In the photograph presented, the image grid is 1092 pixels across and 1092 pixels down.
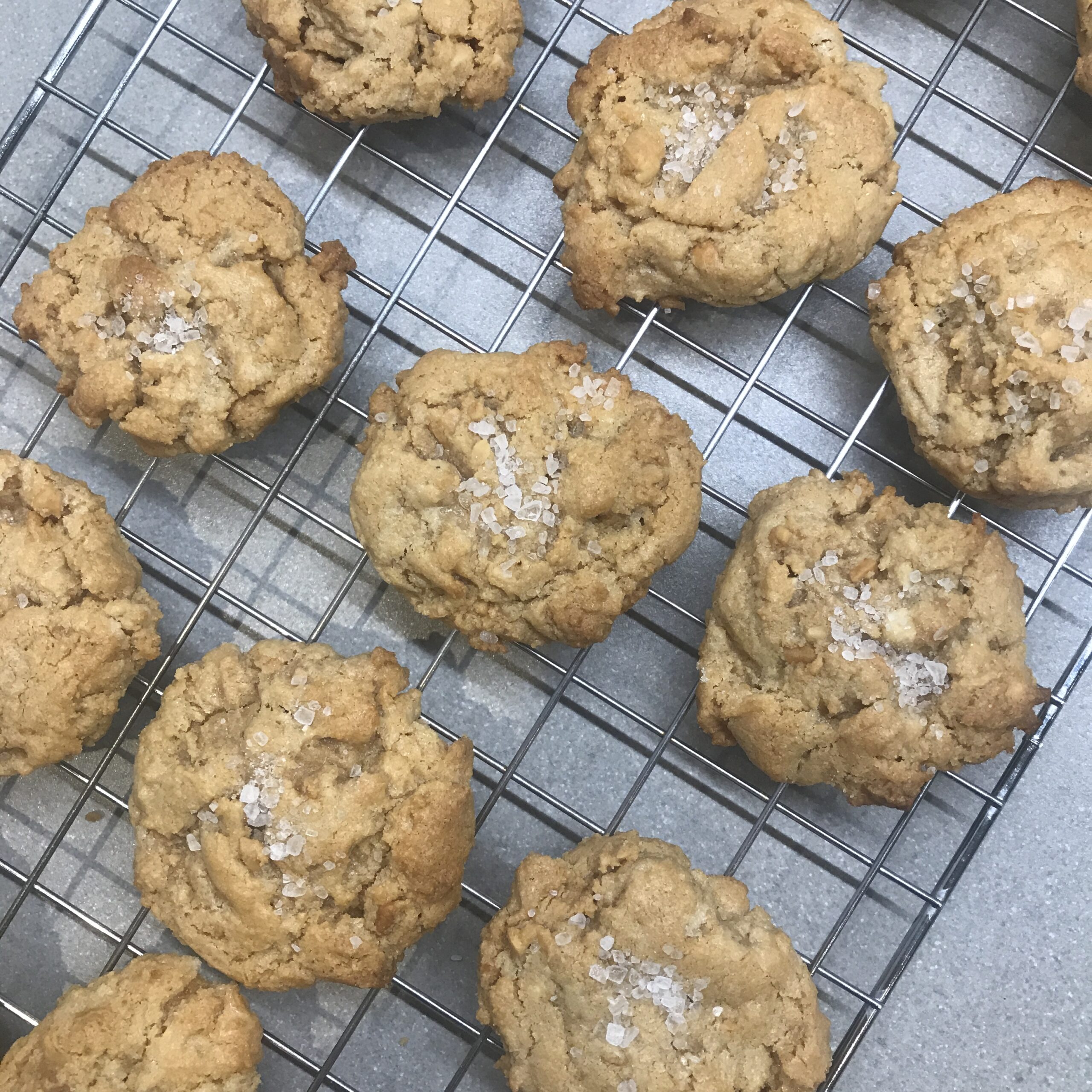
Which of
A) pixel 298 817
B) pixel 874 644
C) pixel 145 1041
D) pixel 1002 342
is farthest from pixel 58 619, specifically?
pixel 1002 342

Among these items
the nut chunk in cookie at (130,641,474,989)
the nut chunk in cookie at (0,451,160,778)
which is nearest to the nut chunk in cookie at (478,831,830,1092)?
the nut chunk in cookie at (130,641,474,989)

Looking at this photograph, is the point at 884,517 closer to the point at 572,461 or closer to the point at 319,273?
the point at 572,461

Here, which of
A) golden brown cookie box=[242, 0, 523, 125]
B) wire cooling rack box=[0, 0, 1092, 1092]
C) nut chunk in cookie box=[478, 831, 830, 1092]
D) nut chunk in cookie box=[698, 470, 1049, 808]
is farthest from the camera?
wire cooling rack box=[0, 0, 1092, 1092]

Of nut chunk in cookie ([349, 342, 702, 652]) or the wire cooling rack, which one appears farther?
the wire cooling rack

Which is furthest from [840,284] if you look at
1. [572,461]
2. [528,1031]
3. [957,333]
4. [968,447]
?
[528,1031]

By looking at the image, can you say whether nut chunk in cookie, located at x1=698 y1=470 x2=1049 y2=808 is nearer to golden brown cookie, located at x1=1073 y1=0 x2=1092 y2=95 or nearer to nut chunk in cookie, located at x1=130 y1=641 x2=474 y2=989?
nut chunk in cookie, located at x1=130 y1=641 x2=474 y2=989

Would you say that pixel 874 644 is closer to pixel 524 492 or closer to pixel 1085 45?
pixel 524 492
